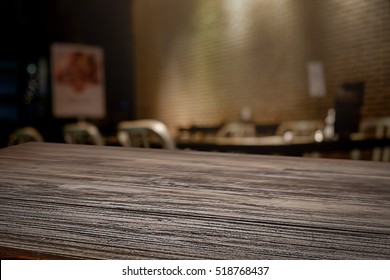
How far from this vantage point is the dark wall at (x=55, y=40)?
8266mm

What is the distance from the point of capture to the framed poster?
25.3ft

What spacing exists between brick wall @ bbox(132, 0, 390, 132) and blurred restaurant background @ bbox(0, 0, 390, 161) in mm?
15

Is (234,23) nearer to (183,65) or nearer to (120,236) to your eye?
(183,65)

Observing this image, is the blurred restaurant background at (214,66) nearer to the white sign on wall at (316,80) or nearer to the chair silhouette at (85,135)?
the white sign on wall at (316,80)

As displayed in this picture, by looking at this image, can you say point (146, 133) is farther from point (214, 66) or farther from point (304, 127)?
point (214, 66)

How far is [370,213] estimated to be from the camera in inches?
16.3

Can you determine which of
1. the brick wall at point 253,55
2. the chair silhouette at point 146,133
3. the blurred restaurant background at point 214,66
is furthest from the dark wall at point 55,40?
the chair silhouette at point 146,133

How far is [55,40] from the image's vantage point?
8555 millimetres

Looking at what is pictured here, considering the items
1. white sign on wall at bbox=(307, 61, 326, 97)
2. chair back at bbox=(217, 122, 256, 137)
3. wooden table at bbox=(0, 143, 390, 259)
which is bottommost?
chair back at bbox=(217, 122, 256, 137)

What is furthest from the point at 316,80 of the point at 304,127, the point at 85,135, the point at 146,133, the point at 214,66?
the point at 214,66

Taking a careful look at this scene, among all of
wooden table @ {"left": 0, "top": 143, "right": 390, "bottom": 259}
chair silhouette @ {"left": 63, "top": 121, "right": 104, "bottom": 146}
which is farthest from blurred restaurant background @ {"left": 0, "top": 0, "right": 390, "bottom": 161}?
wooden table @ {"left": 0, "top": 143, "right": 390, "bottom": 259}

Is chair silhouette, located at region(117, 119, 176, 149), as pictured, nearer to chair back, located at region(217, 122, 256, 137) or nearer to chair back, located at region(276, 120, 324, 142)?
chair back, located at region(276, 120, 324, 142)

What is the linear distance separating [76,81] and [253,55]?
9.03 ft
